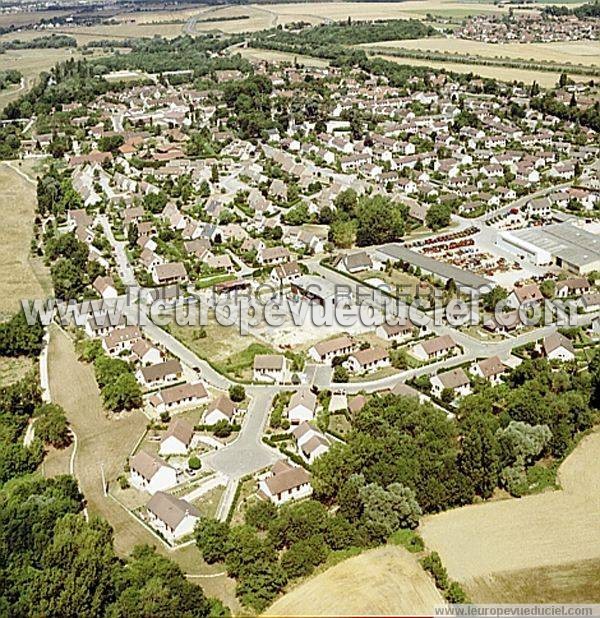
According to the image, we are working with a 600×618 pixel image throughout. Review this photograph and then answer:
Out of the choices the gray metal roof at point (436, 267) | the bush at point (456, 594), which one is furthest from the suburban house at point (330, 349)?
the bush at point (456, 594)

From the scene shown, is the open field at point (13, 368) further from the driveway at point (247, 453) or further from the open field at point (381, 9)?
the open field at point (381, 9)

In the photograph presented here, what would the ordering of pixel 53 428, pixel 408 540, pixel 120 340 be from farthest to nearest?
pixel 120 340 < pixel 53 428 < pixel 408 540

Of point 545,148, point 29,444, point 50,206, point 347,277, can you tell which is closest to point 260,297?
point 347,277

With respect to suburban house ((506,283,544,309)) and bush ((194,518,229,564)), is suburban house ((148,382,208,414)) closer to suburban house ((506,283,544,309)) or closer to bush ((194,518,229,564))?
bush ((194,518,229,564))

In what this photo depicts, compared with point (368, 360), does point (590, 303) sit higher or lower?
lower

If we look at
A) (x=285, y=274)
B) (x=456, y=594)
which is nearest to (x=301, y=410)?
(x=456, y=594)

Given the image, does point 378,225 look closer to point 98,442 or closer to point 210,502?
point 98,442

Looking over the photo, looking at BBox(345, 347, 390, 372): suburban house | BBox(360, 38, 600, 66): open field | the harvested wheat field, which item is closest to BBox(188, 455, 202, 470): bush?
the harvested wheat field
